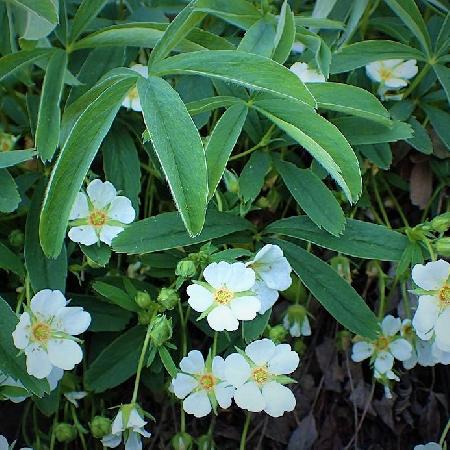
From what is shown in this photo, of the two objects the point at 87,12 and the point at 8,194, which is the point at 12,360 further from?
the point at 87,12

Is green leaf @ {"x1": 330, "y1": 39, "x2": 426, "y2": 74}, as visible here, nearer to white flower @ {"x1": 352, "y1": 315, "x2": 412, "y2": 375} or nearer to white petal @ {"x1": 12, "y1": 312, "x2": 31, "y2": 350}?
white flower @ {"x1": 352, "y1": 315, "x2": 412, "y2": 375}

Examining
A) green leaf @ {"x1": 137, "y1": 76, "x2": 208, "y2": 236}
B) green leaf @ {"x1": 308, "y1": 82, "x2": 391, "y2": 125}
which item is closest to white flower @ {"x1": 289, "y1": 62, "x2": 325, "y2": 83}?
green leaf @ {"x1": 308, "y1": 82, "x2": 391, "y2": 125}

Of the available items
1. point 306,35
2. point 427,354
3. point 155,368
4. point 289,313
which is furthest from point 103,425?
point 306,35

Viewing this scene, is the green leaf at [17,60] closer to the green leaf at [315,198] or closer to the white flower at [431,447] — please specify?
the green leaf at [315,198]

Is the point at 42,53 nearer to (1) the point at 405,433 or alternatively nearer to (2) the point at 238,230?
(2) the point at 238,230

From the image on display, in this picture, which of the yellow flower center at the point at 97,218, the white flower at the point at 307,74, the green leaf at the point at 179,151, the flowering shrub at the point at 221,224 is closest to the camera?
the green leaf at the point at 179,151

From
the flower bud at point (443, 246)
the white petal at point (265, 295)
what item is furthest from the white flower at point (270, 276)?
the flower bud at point (443, 246)
